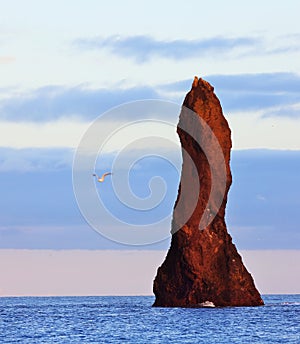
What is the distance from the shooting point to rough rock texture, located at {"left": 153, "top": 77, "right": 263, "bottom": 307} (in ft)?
441

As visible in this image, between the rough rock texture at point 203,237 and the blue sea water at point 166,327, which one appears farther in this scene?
the rough rock texture at point 203,237

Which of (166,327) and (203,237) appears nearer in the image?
(166,327)

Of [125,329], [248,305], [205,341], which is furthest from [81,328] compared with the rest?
[248,305]

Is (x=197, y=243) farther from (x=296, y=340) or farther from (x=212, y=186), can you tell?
(x=296, y=340)

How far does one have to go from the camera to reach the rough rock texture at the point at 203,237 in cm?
13450

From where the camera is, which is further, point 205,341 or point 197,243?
point 197,243

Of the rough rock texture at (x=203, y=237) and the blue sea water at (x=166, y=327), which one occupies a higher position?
the rough rock texture at (x=203, y=237)

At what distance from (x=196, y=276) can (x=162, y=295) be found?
19.1ft

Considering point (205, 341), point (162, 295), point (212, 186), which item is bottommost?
point (205, 341)

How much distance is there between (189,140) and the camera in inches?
5487

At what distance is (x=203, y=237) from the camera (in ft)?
445

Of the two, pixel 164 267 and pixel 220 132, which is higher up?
pixel 220 132

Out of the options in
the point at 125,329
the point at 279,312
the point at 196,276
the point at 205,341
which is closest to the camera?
the point at 205,341

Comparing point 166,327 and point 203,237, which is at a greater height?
point 203,237
